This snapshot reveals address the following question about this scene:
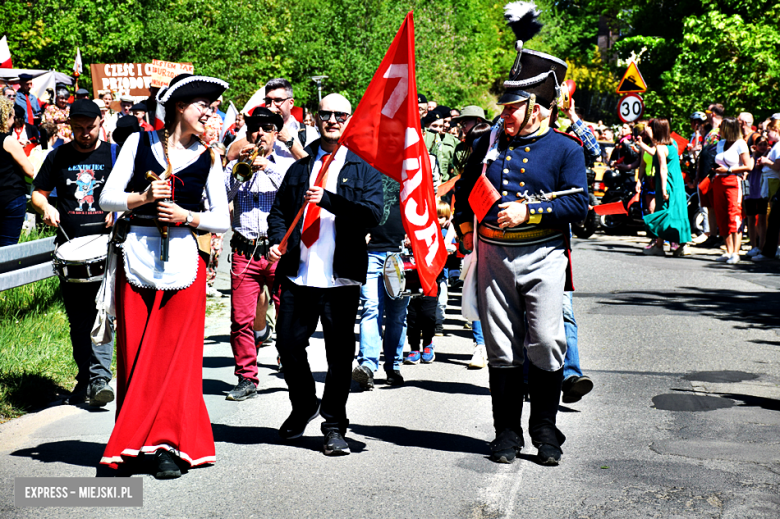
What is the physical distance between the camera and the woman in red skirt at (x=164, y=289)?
5.30 metres

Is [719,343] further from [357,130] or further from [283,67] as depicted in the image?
[283,67]

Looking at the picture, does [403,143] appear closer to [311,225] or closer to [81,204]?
[311,225]

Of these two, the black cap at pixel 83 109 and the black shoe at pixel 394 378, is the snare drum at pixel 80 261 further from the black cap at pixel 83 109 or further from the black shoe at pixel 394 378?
the black shoe at pixel 394 378

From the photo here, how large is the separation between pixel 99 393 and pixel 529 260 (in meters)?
3.21

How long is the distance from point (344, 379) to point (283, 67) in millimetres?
28240

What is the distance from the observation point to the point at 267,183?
7609 mm

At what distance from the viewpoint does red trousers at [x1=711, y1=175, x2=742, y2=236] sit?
52.0 ft

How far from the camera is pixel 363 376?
7.60 m

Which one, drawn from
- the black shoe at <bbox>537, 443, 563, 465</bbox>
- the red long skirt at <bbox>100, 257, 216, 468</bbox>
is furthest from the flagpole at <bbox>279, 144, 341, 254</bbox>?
the black shoe at <bbox>537, 443, 563, 465</bbox>

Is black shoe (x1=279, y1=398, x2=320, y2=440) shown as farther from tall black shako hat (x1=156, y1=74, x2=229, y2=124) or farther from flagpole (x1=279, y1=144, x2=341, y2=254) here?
tall black shako hat (x1=156, y1=74, x2=229, y2=124)

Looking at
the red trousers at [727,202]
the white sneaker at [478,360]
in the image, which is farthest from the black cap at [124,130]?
the red trousers at [727,202]

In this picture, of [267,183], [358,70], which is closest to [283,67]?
[358,70]

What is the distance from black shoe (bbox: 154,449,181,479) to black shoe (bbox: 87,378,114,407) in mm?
1681

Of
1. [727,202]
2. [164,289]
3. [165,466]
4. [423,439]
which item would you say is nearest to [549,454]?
[423,439]
